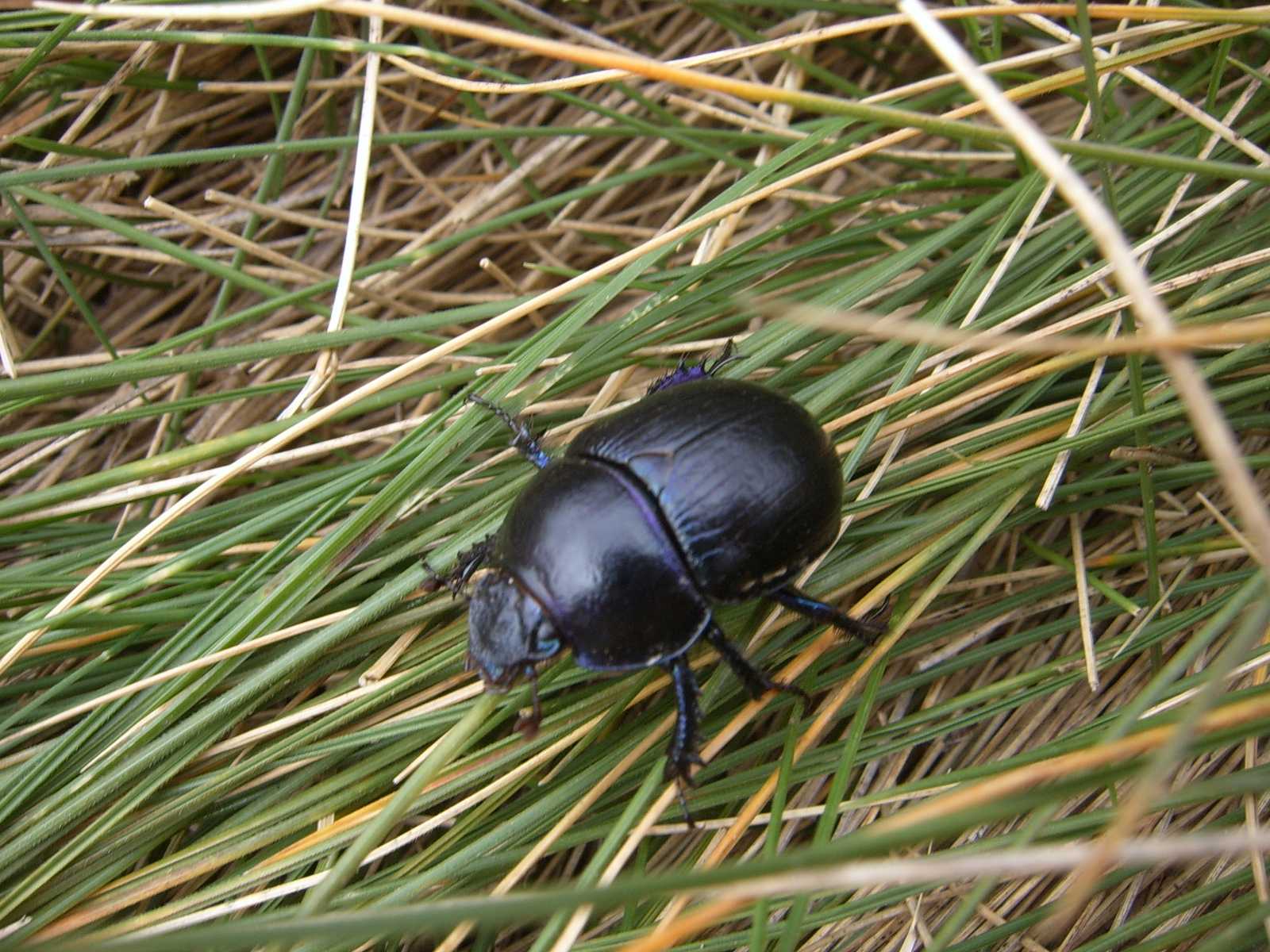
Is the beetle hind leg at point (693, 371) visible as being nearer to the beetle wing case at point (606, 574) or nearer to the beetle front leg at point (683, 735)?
the beetle wing case at point (606, 574)

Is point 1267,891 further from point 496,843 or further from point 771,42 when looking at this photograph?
point 771,42

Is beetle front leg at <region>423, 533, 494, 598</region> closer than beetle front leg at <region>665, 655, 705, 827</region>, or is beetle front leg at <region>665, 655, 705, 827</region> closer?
beetle front leg at <region>665, 655, 705, 827</region>

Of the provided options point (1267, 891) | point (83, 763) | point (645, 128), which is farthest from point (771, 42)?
point (83, 763)

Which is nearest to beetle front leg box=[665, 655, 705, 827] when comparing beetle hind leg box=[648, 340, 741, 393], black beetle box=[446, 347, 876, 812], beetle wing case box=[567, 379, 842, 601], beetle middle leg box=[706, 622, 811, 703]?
black beetle box=[446, 347, 876, 812]

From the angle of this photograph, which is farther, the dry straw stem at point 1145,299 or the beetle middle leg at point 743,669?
the beetle middle leg at point 743,669

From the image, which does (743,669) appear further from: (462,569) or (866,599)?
(462,569)

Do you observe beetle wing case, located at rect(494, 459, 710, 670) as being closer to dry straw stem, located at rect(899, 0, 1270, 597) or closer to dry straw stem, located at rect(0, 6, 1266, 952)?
dry straw stem, located at rect(0, 6, 1266, 952)

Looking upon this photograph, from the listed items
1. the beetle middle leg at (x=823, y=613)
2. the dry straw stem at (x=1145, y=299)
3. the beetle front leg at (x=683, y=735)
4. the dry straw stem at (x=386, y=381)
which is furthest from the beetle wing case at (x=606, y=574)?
the dry straw stem at (x=1145, y=299)

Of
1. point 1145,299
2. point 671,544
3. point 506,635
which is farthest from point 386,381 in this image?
point 1145,299
